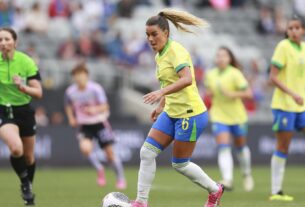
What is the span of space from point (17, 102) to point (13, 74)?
429mm

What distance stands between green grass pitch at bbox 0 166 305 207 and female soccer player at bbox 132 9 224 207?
70.8 inches

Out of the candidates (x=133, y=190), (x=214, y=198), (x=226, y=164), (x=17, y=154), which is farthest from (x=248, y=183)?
(x=17, y=154)

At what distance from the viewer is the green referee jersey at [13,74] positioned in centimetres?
1283

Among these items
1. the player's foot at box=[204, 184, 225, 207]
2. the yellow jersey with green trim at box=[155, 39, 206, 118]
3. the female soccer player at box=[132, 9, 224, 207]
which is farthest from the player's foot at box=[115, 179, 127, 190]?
the yellow jersey with green trim at box=[155, 39, 206, 118]

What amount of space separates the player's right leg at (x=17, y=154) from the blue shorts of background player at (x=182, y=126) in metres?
2.28

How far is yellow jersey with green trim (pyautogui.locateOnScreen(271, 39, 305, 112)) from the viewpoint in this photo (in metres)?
14.0

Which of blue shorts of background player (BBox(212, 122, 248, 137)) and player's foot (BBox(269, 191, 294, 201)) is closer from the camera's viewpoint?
player's foot (BBox(269, 191, 294, 201))

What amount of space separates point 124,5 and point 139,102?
3.97 metres

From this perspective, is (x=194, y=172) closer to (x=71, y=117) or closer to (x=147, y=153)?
(x=147, y=153)

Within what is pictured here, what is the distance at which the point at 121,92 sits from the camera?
87.0 feet

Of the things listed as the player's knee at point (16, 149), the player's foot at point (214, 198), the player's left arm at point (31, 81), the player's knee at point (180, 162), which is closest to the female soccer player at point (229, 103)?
the player's left arm at point (31, 81)

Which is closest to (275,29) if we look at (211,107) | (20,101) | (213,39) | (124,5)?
(213,39)

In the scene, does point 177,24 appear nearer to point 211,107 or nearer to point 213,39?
point 211,107

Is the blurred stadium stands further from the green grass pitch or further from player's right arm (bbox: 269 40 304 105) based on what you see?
player's right arm (bbox: 269 40 304 105)
